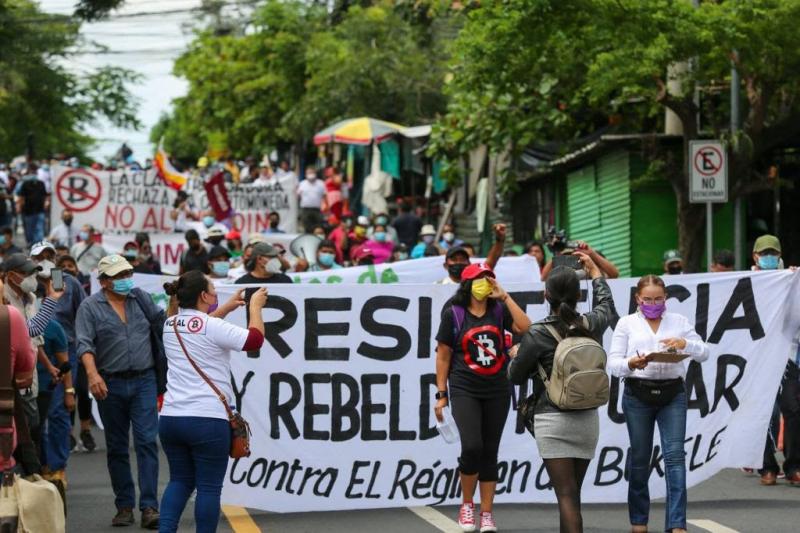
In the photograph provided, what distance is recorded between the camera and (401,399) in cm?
1144

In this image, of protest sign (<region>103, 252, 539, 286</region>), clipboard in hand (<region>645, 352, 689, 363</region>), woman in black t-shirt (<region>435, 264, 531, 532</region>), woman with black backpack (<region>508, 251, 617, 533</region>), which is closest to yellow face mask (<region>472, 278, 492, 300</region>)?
woman in black t-shirt (<region>435, 264, 531, 532</region>)

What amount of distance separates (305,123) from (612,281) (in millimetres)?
31983

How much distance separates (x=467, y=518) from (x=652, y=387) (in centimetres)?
143

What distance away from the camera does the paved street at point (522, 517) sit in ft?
34.1

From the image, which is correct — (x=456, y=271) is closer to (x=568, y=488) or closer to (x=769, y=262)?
(x=769, y=262)

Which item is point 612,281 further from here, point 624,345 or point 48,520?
point 48,520

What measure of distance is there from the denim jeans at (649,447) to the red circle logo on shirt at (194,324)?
8.77 feet

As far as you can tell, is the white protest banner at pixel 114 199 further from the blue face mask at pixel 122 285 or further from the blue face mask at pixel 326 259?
the blue face mask at pixel 122 285

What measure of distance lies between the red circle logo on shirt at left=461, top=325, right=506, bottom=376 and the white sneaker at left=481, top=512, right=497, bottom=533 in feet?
2.80

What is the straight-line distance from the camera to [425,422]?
11406mm

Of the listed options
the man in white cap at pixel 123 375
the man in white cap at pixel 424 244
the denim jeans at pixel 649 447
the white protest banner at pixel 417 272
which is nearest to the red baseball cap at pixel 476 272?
the denim jeans at pixel 649 447

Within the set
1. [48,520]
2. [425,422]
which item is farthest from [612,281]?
[48,520]

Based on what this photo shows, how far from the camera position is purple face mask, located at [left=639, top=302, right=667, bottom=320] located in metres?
9.62

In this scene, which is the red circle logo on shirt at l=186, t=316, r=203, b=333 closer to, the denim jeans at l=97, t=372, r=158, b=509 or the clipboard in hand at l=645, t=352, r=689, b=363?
the denim jeans at l=97, t=372, r=158, b=509
